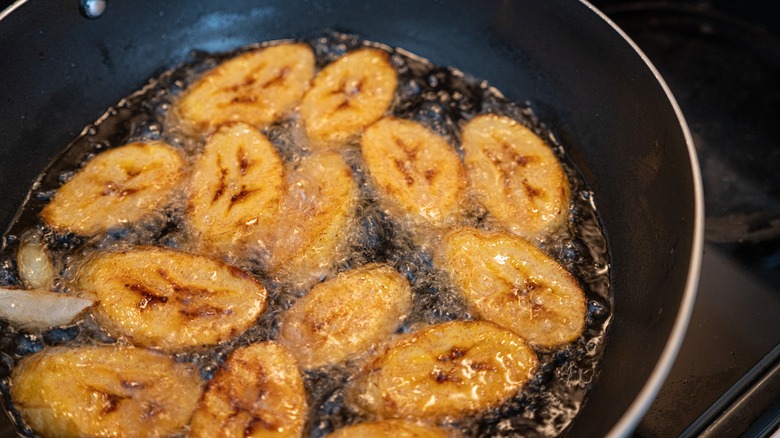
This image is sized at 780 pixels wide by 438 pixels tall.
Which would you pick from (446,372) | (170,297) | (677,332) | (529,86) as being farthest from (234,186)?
(677,332)

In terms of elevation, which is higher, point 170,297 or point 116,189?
point 116,189

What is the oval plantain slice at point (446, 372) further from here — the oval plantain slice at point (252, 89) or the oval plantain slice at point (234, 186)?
the oval plantain slice at point (252, 89)

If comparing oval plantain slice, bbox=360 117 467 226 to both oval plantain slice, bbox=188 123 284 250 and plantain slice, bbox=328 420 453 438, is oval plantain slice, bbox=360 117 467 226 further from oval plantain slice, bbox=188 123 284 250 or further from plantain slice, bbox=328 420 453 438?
plantain slice, bbox=328 420 453 438

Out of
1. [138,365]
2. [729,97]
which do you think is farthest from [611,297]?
[138,365]

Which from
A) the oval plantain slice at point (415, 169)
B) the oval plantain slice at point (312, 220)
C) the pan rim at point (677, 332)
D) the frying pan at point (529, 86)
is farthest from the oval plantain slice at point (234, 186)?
the pan rim at point (677, 332)

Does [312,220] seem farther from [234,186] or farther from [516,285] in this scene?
[516,285]
